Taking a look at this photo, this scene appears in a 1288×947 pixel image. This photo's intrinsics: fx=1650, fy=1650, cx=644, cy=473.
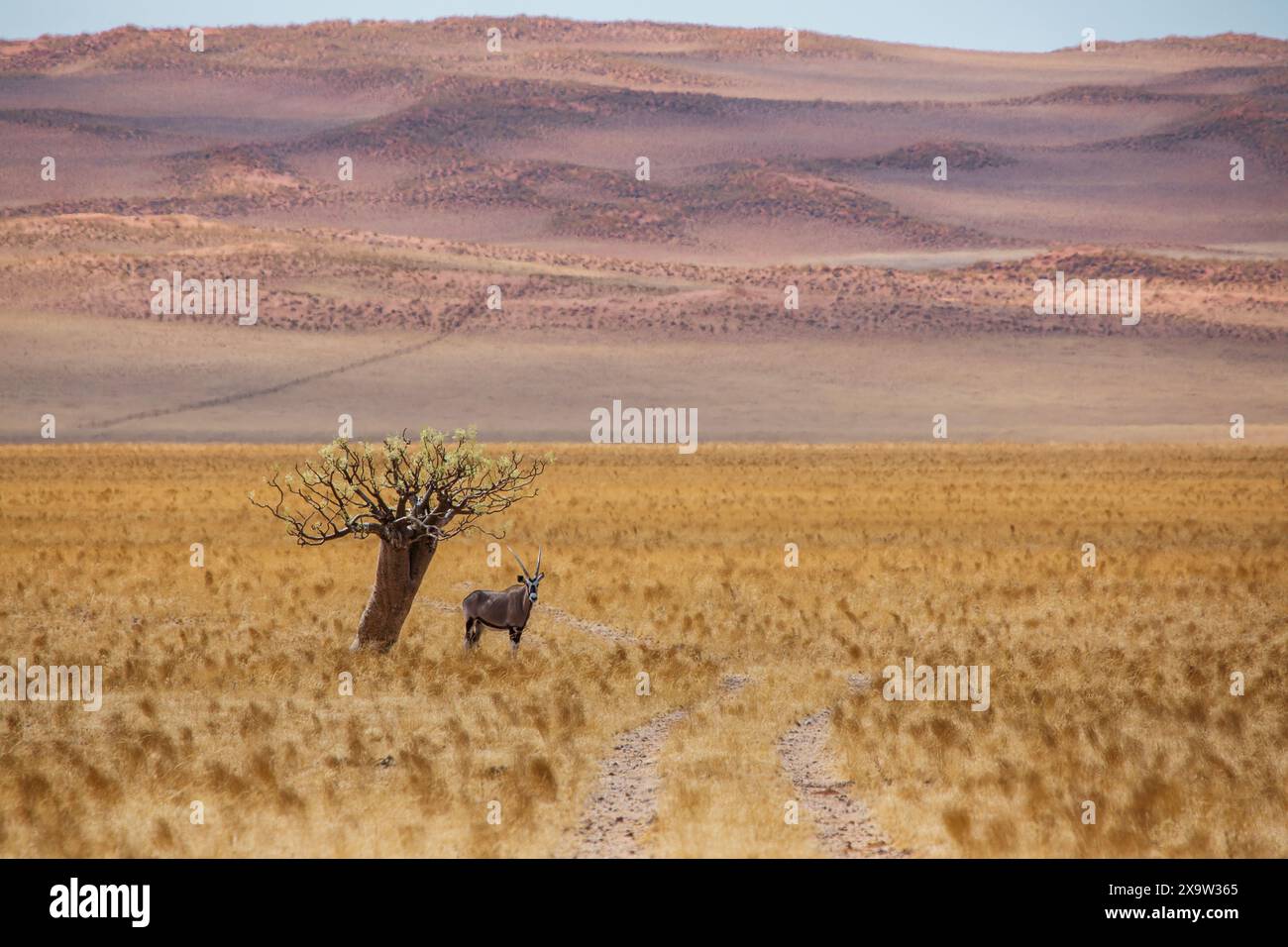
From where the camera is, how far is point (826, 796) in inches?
477

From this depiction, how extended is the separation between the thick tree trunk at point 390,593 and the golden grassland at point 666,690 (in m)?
0.39

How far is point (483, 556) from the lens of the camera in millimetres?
29609

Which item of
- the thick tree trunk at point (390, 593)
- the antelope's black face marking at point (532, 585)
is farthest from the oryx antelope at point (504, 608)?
the thick tree trunk at point (390, 593)

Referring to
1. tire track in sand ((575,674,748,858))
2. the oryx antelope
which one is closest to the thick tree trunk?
the oryx antelope

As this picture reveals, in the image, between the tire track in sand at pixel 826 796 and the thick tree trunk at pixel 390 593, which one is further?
the thick tree trunk at pixel 390 593

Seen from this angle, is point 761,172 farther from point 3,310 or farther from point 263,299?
point 3,310

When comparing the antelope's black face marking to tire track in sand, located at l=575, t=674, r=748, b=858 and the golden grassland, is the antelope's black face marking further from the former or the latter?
tire track in sand, located at l=575, t=674, r=748, b=858

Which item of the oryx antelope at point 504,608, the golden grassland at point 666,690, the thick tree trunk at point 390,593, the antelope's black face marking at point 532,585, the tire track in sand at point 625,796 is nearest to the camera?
the tire track in sand at point 625,796

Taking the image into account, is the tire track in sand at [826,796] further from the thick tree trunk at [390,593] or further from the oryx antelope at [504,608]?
the thick tree trunk at [390,593]

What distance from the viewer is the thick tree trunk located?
1717 centimetres

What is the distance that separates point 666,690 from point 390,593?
10.5ft

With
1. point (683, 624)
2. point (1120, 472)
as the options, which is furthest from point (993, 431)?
point (683, 624)

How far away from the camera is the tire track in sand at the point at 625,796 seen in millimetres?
10609

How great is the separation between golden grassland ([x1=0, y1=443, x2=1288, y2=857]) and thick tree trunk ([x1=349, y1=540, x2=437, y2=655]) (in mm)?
389
